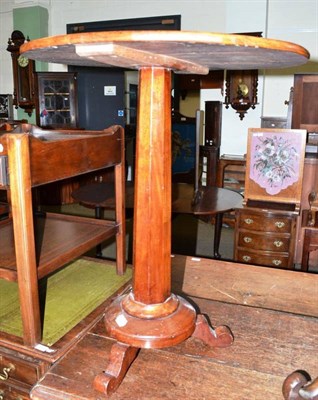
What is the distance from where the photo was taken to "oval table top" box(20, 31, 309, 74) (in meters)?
0.62

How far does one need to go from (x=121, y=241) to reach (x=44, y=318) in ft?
1.39

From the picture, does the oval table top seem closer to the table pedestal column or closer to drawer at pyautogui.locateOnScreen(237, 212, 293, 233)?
the table pedestal column

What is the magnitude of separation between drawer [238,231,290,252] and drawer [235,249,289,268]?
4 cm

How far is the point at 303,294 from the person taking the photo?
1302 millimetres

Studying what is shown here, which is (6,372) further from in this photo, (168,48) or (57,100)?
(57,100)

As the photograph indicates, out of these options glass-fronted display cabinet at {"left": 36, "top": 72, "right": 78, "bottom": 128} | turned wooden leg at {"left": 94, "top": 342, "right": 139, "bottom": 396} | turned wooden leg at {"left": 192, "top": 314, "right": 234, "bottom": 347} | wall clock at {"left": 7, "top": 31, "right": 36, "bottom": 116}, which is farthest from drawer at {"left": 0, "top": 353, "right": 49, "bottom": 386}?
wall clock at {"left": 7, "top": 31, "right": 36, "bottom": 116}

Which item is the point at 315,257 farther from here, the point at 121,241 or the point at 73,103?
the point at 73,103

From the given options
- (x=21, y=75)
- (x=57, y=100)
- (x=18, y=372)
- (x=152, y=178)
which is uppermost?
(x=21, y=75)

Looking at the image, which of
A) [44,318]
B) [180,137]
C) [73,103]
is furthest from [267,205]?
[180,137]

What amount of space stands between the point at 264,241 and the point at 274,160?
0.60 metres

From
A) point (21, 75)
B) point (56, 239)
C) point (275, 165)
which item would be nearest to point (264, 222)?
point (275, 165)

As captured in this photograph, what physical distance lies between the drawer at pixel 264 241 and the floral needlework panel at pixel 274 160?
337 mm

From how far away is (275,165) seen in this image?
2.93 m

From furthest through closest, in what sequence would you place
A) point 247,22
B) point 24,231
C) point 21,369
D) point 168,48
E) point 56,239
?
point 247,22, point 56,239, point 21,369, point 24,231, point 168,48
